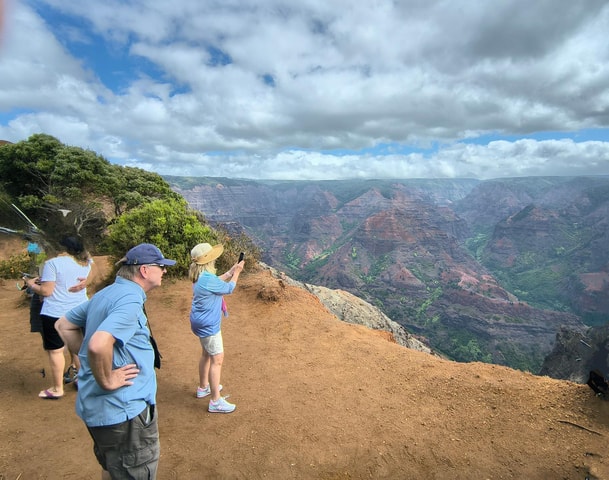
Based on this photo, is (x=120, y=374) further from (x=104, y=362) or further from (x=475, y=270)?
(x=475, y=270)

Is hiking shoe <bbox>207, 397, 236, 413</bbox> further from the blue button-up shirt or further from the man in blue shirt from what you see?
the blue button-up shirt

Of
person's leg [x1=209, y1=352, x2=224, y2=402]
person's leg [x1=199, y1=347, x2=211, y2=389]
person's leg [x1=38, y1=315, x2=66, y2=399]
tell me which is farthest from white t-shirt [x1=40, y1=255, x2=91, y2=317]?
person's leg [x1=209, y1=352, x2=224, y2=402]

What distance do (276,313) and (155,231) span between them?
5192 mm

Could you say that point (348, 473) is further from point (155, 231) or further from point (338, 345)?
point (155, 231)

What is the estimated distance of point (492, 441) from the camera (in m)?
3.90

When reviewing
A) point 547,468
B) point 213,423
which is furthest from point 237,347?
point 547,468

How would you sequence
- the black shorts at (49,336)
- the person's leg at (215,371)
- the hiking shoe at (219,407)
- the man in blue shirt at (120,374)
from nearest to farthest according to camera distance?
the man in blue shirt at (120,374) → the black shorts at (49,336) → the person's leg at (215,371) → the hiking shoe at (219,407)

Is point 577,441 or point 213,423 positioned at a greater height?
point 577,441

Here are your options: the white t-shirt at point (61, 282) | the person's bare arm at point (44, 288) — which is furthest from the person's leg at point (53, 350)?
the person's bare arm at point (44, 288)

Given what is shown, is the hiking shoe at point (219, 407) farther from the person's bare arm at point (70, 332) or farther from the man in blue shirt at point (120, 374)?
the person's bare arm at point (70, 332)

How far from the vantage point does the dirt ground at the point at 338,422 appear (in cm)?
357

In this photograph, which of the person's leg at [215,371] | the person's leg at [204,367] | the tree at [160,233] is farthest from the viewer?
the tree at [160,233]

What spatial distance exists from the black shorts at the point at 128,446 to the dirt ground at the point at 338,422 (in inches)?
58.2

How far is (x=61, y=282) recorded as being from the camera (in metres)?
4.18
